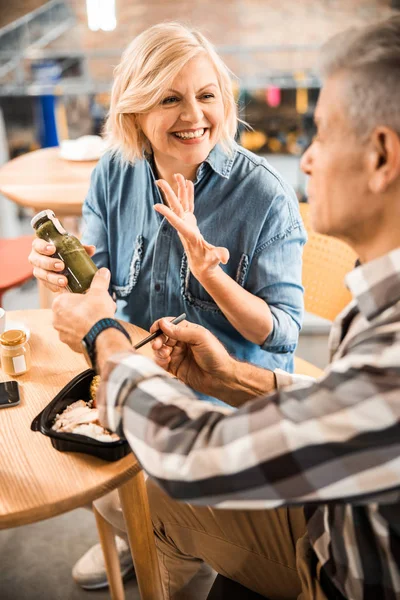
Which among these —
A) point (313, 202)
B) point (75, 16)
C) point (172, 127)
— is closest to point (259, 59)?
point (75, 16)

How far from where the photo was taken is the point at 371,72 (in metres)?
0.77

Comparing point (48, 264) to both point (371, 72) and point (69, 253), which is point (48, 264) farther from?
point (371, 72)

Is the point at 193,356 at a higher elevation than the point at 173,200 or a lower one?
lower

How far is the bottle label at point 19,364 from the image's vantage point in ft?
4.24

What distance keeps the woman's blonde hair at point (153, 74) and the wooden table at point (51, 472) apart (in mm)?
557

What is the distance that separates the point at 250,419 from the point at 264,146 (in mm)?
5254

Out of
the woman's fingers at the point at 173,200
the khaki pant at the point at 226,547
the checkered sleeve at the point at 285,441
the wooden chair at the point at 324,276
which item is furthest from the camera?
the wooden chair at the point at 324,276

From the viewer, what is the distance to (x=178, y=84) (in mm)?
1525

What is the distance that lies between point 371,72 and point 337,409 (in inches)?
16.3

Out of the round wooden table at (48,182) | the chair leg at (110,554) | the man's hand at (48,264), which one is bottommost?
the chair leg at (110,554)

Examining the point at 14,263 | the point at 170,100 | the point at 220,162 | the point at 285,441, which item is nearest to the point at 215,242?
the point at 220,162

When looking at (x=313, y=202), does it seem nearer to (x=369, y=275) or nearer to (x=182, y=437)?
(x=369, y=275)

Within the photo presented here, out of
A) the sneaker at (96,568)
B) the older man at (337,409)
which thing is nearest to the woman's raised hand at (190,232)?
the older man at (337,409)

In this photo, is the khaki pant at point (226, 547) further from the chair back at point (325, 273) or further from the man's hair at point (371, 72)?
the chair back at point (325, 273)
